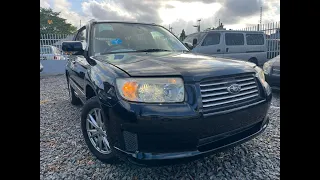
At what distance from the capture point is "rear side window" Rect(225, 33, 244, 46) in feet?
27.3

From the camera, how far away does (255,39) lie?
9.12 m

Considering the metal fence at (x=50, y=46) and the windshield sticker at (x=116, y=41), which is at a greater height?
the metal fence at (x=50, y=46)

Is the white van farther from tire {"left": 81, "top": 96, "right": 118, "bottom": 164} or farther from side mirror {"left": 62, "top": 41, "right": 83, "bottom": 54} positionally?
tire {"left": 81, "top": 96, "right": 118, "bottom": 164}

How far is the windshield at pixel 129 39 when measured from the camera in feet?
9.16

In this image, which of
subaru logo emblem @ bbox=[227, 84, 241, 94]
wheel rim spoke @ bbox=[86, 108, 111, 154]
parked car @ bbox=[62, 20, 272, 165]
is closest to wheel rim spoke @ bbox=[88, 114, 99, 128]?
Result: wheel rim spoke @ bbox=[86, 108, 111, 154]

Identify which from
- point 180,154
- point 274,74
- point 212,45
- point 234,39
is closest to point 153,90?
point 180,154

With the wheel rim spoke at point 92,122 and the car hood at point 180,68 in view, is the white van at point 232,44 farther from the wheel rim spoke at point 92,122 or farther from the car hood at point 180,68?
the wheel rim spoke at point 92,122

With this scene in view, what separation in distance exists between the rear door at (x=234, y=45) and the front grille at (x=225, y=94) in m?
6.49

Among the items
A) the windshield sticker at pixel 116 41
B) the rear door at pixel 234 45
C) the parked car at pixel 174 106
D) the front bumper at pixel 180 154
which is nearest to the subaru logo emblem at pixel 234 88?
the parked car at pixel 174 106

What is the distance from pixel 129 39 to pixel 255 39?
7738 mm

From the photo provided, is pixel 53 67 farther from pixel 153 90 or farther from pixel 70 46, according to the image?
pixel 153 90

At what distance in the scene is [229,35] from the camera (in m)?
8.38
